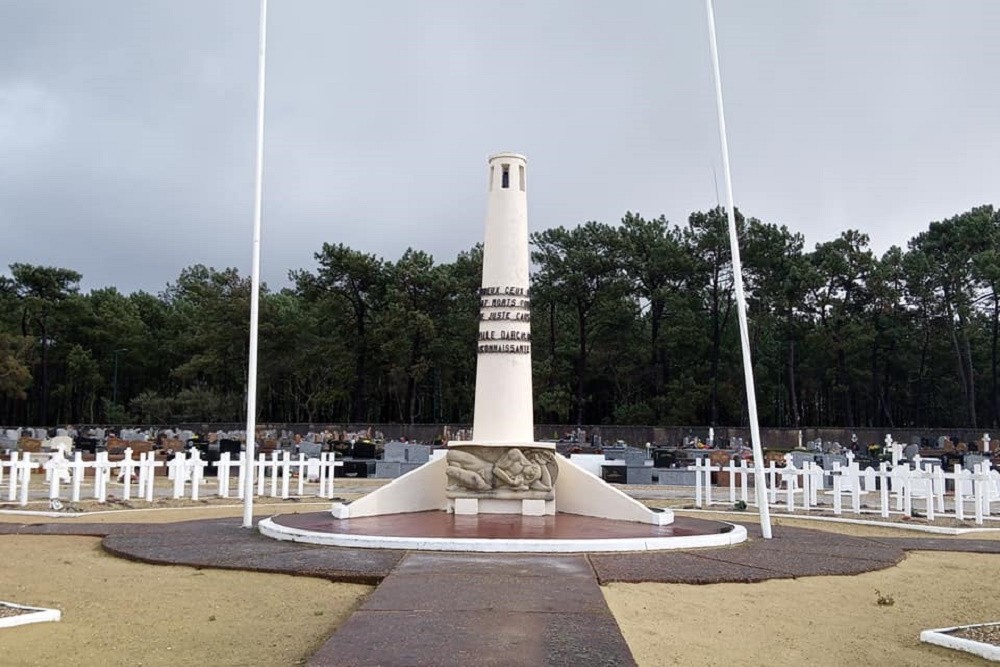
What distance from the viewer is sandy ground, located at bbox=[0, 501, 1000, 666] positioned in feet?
20.7

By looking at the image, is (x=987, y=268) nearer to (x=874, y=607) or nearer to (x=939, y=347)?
(x=939, y=347)

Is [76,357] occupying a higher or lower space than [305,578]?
higher

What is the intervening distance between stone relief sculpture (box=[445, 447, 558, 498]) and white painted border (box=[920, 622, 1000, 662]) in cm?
860

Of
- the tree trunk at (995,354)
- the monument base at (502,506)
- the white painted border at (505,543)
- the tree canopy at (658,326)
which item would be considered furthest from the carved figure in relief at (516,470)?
the tree trunk at (995,354)

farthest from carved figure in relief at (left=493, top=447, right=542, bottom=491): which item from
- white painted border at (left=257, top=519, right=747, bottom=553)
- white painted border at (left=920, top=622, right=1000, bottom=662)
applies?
white painted border at (left=920, top=622, right=1000, bottom=662)

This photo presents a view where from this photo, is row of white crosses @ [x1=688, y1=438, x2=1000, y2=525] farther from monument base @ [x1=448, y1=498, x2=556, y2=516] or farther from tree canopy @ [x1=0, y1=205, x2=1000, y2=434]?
tree canopy @ [x1=0, y1=205, x2=1000, y2=434]

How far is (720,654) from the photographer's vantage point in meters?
6.39

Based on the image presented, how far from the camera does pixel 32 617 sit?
7004 millimetres

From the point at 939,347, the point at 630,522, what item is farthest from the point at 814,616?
the point at 939,347

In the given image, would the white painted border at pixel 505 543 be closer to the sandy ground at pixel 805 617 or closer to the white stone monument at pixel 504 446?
the sandy ground at pixel 805 617

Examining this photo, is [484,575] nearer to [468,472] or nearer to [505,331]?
[468,472]

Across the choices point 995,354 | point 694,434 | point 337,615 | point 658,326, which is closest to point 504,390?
point 337,615

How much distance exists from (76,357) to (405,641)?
75669 millimetres

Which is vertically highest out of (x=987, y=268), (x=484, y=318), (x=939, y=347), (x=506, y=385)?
(x=987, y=268)
